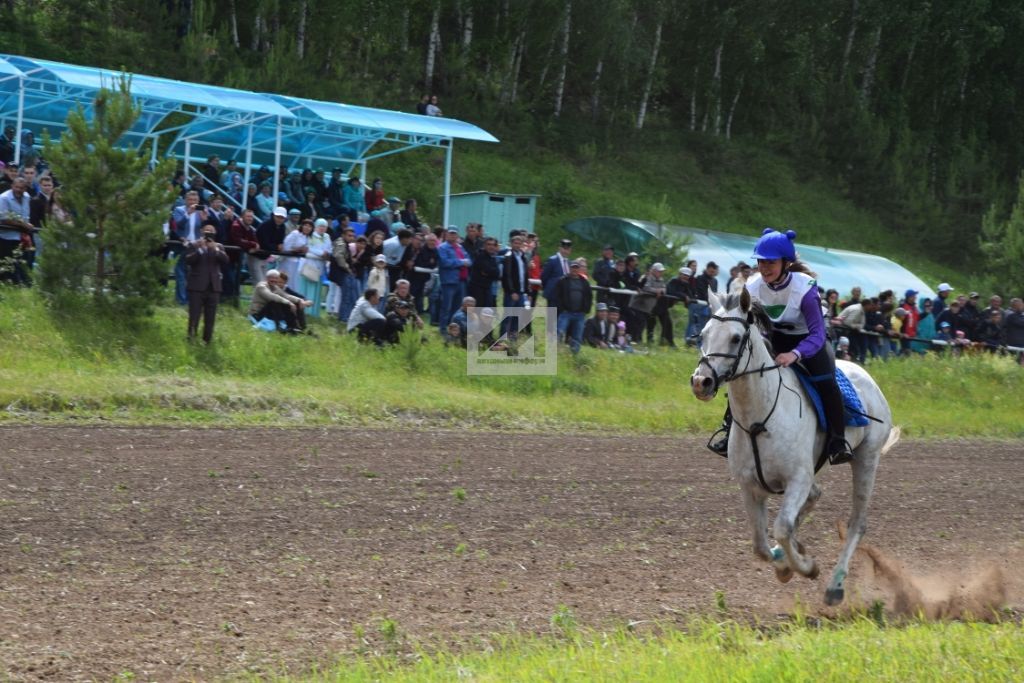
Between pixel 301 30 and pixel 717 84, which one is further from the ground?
pixel 717 84

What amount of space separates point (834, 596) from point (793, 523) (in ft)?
2.39

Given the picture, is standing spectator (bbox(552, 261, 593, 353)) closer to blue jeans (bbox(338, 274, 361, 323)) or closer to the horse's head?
blue jeans (bbox(338, 274, 361, 323))

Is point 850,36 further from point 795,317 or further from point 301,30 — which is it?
point 795,317

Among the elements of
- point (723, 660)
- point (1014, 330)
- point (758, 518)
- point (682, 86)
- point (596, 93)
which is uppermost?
point (682, 86)

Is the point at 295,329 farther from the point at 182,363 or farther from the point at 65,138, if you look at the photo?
the point at 65,138

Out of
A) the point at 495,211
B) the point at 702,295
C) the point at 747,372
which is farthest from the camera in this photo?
the point at 495,211

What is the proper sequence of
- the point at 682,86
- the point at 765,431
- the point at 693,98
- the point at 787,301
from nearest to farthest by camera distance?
the point at 765,431 < the point at 787,301 < the point at 693,98 < the point at 682,86

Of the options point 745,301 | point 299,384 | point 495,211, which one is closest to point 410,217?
point 495,211

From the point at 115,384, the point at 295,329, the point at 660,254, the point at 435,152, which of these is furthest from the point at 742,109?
the point at 115,384

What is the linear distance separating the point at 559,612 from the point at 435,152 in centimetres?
3312

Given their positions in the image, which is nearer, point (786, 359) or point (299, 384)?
point (786, 359)

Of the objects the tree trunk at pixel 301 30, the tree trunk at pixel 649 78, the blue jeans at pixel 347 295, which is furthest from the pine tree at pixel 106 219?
the tree trunk at pixel 649 78

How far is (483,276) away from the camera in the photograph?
20.3m

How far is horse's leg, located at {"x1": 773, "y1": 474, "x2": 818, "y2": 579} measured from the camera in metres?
8.52
